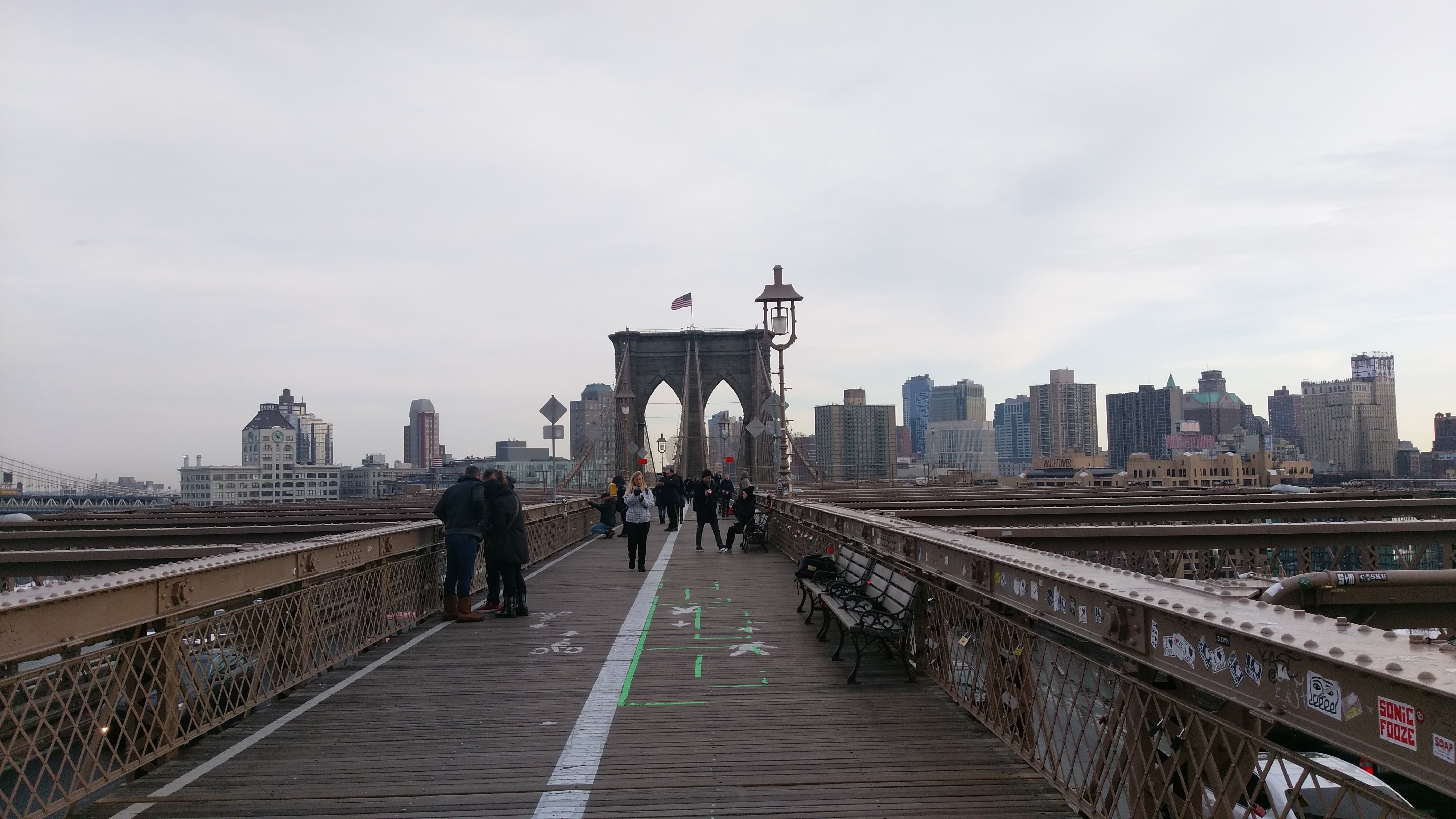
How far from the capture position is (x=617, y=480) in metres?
29.4

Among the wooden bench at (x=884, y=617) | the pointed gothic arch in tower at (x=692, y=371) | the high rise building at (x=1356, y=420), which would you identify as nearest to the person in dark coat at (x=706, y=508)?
the wooden bench at (x=884, y=617)

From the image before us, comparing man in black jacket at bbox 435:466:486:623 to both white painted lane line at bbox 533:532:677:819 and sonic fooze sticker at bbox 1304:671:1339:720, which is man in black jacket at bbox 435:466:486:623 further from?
sonic fooze sticker at bbox 1304:671:1339:720

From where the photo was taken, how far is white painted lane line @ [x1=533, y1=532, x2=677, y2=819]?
16.2 ft

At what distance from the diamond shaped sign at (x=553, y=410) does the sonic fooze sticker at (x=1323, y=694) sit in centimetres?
1996

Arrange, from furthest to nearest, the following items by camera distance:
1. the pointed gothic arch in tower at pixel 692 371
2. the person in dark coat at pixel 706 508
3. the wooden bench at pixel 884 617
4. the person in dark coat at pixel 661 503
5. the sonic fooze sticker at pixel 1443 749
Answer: the pointed gothic arch in tower at pixel 692 371 → the person in dark coat at pixel 661 503 → the person in dark coat at pixel 706 508 → the wooden bench at pixel 884 617 → the sonic fooze sticker at pixel 1443 749

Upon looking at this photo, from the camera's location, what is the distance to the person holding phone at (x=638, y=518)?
15.6 metres

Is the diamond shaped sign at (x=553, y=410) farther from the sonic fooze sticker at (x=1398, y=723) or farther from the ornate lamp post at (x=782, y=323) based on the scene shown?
the sonic fooze sticker at (x=1398, y=723)

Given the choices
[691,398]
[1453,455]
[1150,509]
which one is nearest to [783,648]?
[1150,509]

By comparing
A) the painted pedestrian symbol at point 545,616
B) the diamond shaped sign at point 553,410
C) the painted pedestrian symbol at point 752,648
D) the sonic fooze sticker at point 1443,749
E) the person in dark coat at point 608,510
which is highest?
the diamond shaped sign at point 553,410

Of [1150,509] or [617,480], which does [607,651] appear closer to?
[1150,509]

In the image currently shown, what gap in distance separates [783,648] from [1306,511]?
9.96 m

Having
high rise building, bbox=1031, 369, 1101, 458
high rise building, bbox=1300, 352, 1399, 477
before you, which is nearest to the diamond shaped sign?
high rise building, bbox=1300, 352, 1399, 477

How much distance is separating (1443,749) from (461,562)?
9681 mm

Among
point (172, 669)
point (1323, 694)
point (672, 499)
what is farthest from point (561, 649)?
point (672, 499)
